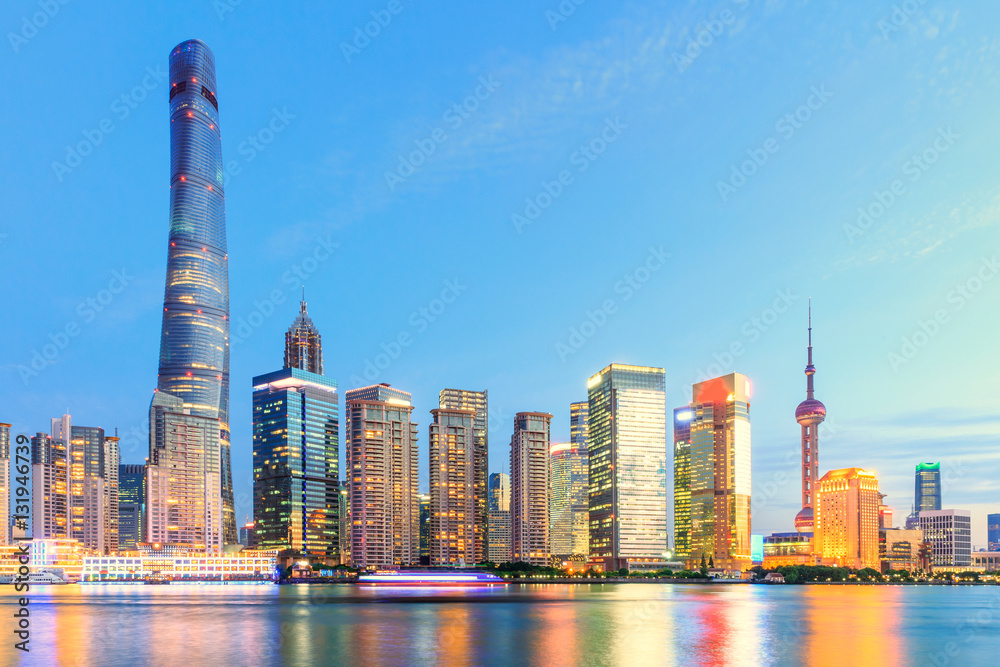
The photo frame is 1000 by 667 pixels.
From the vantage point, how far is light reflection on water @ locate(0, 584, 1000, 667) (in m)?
83.1

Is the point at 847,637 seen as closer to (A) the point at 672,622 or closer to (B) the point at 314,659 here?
(A) the point at 672,622

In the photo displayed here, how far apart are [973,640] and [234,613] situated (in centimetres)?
10634

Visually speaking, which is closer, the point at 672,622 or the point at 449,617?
the point at 672,622

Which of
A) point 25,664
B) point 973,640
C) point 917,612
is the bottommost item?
point 917,612

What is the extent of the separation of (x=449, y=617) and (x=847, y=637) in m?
58.0

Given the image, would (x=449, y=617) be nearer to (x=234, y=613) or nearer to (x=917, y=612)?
(x=234, y=613)

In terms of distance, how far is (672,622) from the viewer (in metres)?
125

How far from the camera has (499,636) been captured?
10444 centimetres

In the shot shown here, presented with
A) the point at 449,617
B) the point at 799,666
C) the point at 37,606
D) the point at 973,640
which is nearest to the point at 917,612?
the point at 973,640

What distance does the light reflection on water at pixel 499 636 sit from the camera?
83.1 meters

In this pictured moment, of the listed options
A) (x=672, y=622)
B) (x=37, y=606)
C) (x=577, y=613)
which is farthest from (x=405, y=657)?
(x=37, y=606)

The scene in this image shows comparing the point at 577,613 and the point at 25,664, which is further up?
the point at 25,664

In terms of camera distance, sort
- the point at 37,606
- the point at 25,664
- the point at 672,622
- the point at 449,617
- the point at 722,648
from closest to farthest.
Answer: the point at 25,664 < the point at 722,648 < the point at 672,622 < the point at 449,617 < the point at 37,606

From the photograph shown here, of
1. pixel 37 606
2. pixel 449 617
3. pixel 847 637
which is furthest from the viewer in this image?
pixel 37 606
